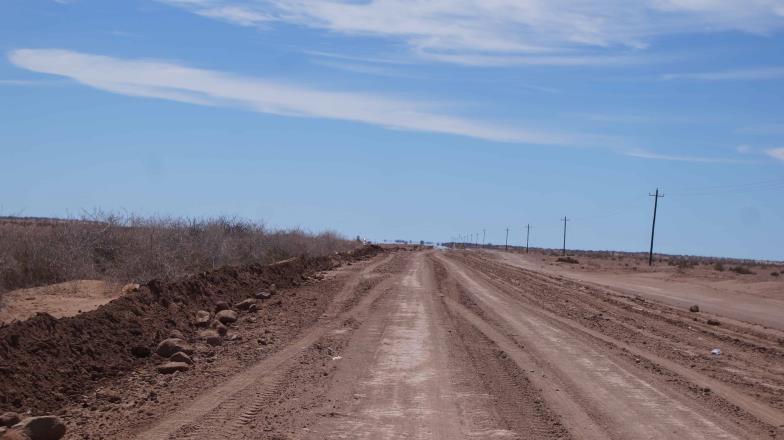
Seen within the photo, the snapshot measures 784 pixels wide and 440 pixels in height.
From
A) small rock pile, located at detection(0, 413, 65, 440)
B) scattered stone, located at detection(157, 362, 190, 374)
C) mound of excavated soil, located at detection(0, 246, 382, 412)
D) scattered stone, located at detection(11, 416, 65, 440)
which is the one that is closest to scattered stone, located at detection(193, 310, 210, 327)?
mound of excavated soil, located at detection(0, 246, 382, 412)

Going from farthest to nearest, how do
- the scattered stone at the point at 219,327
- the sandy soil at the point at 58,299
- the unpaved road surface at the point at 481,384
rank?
1. the sandy soil at the point at 58,299
2. the scattered stone at the point at 219,327
3. the unpaved road surface at the point at 481,384

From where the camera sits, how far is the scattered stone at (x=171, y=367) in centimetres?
1282

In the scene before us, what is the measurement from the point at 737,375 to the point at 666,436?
5882 millimetres

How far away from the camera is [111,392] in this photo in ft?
36.2

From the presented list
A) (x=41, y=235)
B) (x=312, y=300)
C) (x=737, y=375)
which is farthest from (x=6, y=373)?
(x=41, y=235)

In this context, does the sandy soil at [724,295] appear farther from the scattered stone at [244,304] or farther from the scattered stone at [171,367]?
the scattered stone at [171,367]

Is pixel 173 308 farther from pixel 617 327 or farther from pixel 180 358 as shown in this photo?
pixel 617 327

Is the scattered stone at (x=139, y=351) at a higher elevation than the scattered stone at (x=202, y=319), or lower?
lower

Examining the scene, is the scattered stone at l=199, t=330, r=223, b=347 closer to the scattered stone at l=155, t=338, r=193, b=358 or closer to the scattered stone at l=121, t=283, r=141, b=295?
the scattered stone at l=155, t=338, r=193, b=358

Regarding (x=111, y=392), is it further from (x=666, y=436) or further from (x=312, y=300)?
(x=312, y=300)

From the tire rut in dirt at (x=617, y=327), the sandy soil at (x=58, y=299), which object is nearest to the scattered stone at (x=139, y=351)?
the sandy soil at (x=58, y=299)

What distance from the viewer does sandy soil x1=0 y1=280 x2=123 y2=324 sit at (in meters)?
18.8

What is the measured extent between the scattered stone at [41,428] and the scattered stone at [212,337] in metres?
7.17

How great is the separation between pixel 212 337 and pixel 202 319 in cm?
229
